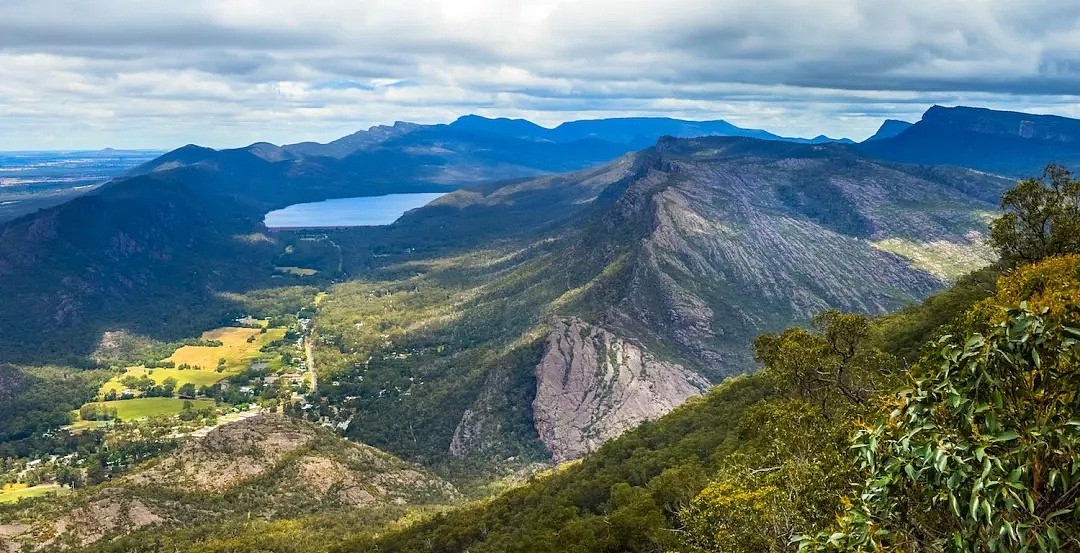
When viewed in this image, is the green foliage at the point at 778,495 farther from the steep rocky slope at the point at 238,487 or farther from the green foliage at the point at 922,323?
the steep rocky slope at the point at 238,487

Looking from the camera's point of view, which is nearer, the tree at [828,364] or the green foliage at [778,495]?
the green foliage at [778,495]

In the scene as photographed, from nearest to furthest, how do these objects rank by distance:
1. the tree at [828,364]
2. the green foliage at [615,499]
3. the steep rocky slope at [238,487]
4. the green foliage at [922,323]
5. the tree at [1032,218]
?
1. the tree at [828,364]
2. the tree at [1032,218]
3. the green foliage at [615,499]
4. the green foliage at [922,323]
5. the steep rocky slope at [238,487]

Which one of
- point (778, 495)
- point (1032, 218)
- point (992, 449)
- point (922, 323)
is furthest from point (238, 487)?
point (992, 449)

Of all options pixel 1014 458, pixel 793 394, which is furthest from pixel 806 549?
pixel 793 394

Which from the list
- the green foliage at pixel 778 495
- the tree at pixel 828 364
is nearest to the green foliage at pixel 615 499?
the tree at pixel 828 364

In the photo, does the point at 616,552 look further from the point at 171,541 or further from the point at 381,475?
the point at 381,475

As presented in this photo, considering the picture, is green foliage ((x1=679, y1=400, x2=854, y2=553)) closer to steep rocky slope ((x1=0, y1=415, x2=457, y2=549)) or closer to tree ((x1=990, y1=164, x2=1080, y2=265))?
tree ((x1=990, y1=164, x2=1080, y2=265))

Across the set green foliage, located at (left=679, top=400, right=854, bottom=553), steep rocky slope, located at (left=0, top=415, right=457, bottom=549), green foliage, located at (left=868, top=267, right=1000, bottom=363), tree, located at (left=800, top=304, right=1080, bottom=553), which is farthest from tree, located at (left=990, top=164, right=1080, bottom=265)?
steep rocky slope, located at (left=0, top=415, right=457, bottom=549)
